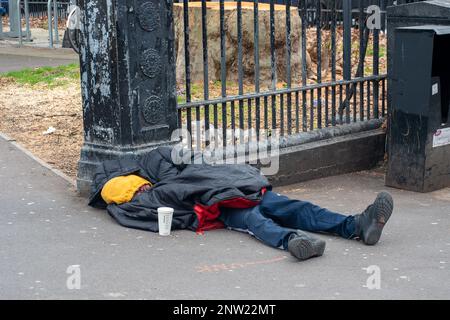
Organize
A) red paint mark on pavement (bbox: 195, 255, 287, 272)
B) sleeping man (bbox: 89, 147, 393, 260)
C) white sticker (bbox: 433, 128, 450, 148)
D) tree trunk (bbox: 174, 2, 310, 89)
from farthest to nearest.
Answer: tree trunk (bbox: 174, 2, 310, 89) → white sticker (bbox: 433, 128, 450, 148) → sleeping man (bbox: 89, 147, 393, 260) → red paint mark on pavement (bbox: 195, 255, 287, 272)

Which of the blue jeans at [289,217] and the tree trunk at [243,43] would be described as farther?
the tree trunk at [243,43]

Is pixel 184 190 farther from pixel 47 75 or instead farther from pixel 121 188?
pixel 47 75

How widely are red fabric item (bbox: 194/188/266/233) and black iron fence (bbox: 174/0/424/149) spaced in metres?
1.13

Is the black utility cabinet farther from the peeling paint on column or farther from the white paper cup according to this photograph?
the white paper cup

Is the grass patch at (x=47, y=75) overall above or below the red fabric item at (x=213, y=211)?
above

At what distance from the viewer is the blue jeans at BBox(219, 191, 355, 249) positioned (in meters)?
6.53

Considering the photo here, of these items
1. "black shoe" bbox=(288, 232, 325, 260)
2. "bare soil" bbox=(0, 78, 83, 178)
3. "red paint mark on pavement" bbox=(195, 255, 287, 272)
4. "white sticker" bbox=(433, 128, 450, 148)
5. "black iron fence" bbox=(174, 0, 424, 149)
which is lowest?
"red paint mark on pavement" bbox=(195, 255, 287, 272)

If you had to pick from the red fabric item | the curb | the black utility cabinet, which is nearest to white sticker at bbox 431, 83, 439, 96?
the black utility cabinet

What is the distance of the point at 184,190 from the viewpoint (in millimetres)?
6582

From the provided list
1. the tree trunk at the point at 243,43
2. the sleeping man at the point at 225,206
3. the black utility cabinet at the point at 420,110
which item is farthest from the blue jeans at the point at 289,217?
the tree trunk at the point at 243,43

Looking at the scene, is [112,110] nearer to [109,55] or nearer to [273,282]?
[109,55]

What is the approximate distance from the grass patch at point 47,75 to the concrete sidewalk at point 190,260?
18.0 feet

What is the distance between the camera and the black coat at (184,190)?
258 inches

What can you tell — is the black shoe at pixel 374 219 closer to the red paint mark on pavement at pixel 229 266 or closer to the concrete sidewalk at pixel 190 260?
the concrete sidewalk at pixel 190 260
